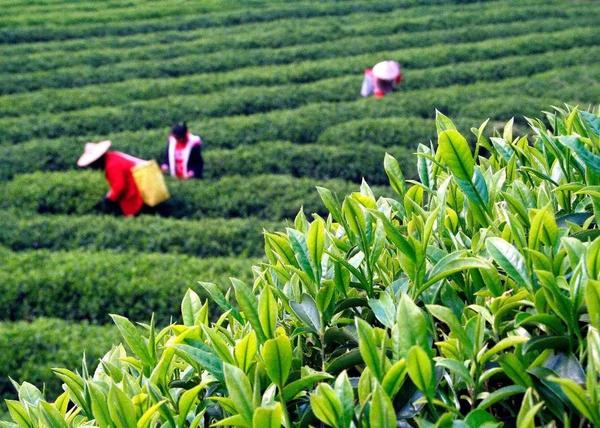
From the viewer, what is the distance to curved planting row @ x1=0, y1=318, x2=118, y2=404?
4.30 m

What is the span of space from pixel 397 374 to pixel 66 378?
1.79 ft

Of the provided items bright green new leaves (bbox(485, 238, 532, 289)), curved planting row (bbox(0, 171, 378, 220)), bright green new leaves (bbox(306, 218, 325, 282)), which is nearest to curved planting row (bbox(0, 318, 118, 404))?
curved planting row (bbox(0, 171, 378, 220))

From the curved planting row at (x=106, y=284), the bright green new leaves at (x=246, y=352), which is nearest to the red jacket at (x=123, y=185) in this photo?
the curved planting row at (x=106, y=284)

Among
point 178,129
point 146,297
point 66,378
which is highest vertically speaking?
point 66,378

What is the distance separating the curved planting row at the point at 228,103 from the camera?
8695mm

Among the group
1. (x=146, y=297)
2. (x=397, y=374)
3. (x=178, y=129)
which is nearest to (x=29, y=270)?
(x=146, y=297)

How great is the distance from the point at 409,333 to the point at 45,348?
386 centimetres

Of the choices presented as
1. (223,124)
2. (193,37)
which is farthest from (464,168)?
(193,37)

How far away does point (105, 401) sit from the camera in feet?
3.63

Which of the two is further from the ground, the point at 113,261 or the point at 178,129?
the point at 178,129

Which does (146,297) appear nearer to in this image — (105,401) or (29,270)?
(29,270)

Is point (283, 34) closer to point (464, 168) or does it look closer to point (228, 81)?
point (228, 81)

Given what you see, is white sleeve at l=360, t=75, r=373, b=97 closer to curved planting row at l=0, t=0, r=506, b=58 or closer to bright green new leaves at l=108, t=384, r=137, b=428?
curved planting row at l=0, t=0, r=506, b=58

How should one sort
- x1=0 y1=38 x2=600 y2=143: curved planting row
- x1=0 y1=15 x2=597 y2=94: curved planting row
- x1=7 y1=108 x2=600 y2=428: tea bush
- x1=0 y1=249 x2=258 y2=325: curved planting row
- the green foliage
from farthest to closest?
the green foliage
x1=0 y1=15 x2=597 y2=94: curved planting row
x1=0 y1=38 x2=600 y2=143: curved planting row
x1=0 y1=249 x2=258 y2=325: curved planting row
x1=7 y1=108 x2=600 y2=428: tea bush
